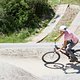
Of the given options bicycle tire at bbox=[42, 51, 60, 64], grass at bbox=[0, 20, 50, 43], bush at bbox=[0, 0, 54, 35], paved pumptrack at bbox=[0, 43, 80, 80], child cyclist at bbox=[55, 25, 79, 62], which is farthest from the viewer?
bush at bbox=[0, 0, 54, 35]

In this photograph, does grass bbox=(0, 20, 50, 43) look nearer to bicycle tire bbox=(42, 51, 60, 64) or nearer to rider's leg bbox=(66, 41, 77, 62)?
bicycle tire bbox=(42, 51, 60, 64)

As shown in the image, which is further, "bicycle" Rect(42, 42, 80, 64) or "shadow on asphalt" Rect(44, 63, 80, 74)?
"bicycle" Rect(42, 42, 80, 64)

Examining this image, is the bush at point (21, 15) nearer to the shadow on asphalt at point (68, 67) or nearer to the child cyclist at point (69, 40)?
the shadow on asphalt at point (68, 67)

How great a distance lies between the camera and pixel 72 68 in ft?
39.1

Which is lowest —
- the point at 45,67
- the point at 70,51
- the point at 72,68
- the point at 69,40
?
Result: the point at 72,68

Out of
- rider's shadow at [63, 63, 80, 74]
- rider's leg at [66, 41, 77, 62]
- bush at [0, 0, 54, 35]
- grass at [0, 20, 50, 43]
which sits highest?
bush at [0, 0, 54, 35]

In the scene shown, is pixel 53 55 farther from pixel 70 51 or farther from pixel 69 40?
pixel 69 40

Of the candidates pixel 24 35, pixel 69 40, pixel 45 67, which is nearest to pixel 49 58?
pixel 45 67

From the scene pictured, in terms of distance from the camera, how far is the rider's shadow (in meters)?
11.6

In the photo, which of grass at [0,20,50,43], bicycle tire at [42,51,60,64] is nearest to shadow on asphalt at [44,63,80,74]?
bicycle tire at [42,51,60,64]

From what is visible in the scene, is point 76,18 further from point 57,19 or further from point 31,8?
point 31,8

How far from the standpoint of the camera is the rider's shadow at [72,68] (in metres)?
→ 11.6

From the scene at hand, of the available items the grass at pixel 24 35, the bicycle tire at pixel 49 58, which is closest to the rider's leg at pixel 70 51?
the bicycle tire at pixel 49 58

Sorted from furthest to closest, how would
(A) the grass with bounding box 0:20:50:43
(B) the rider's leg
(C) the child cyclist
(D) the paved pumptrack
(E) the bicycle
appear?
(A) the grass with bounding box 0:20:50:43 → (E) the bicycle → (B) the rider's leg → (C) the child cyclist → (D) the paved pumptrack
